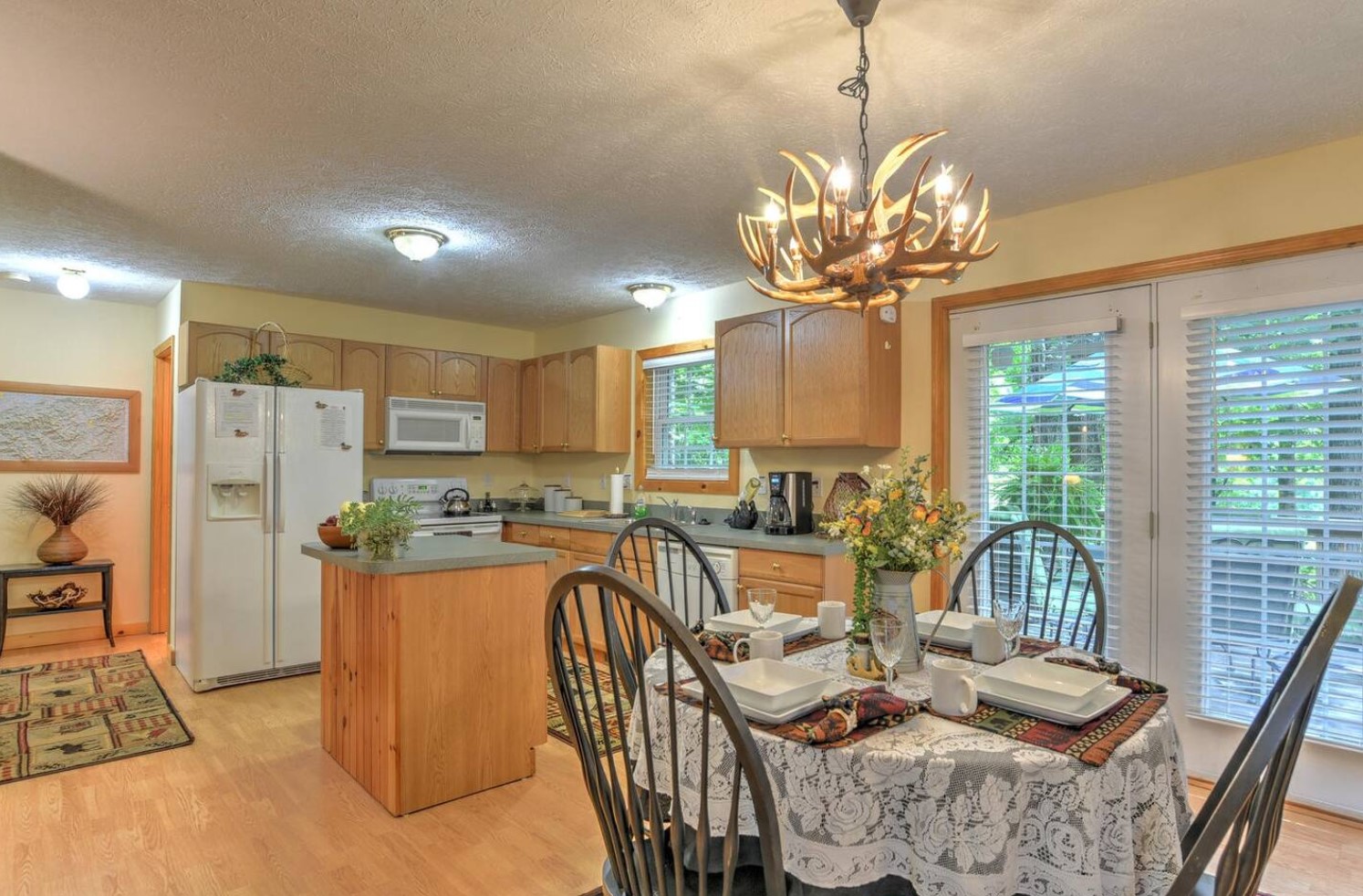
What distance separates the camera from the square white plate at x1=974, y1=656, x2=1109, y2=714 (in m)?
1.38

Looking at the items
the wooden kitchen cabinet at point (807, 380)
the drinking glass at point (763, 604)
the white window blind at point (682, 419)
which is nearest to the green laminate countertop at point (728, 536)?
the white window blind at point (682, 419)

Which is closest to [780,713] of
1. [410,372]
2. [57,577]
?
[410,372]

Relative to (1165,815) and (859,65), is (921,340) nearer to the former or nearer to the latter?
(859,65)

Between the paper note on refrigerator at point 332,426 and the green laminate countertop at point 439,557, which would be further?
the paper note on refrigerator at point 332,426

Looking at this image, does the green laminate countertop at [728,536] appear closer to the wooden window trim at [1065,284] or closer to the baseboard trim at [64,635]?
the wooden window trim at [1065,284]

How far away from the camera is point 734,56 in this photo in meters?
2.01

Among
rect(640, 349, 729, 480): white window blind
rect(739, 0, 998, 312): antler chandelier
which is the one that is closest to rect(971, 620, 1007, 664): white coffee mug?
rect(739, 0, 998, 312): antler chandelier

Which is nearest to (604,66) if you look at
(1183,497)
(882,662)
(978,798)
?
(882,662)

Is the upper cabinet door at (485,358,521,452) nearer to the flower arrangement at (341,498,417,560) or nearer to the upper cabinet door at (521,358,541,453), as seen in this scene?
the upper cabinet door at (521,358,541,453)

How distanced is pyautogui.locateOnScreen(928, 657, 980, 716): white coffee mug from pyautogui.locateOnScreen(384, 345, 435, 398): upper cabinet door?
4.59 m

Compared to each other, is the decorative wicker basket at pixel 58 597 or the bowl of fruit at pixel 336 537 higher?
the bowl of fruit at pixel 336 537

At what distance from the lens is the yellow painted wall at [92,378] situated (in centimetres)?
477

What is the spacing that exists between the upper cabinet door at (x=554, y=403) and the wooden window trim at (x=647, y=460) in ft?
1.80

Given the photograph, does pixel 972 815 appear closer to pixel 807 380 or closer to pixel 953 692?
pixel 953 692
